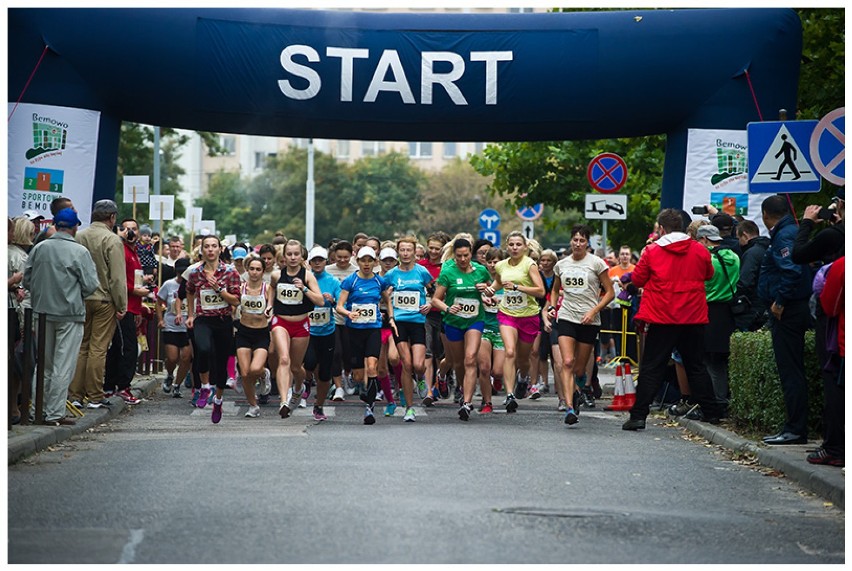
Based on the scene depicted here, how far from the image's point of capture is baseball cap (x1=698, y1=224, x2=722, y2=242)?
15688 mm

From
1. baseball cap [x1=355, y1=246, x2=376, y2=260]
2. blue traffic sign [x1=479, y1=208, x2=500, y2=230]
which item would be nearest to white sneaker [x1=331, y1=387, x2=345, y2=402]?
baseball cap [x1=355, y1=246, x2=376, y2=260]

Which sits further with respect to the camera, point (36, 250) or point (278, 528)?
point (36, 250)

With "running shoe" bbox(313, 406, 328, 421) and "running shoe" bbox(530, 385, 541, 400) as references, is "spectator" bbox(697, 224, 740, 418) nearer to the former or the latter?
"running shoe" bbox(313, 406, 328, 421)

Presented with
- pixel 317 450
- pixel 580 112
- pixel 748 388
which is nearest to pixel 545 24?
pixel 580 112

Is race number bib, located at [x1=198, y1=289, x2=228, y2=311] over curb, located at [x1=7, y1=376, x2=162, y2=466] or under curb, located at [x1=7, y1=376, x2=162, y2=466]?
over

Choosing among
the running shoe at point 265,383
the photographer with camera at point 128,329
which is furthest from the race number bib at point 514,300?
the photographer with camera at point 128,329

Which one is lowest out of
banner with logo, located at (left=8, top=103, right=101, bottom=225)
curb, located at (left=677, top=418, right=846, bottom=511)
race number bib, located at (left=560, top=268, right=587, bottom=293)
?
curb, located at (left=677, top=418, right=846, bottom=511)

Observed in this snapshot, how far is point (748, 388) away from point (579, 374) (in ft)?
8.34

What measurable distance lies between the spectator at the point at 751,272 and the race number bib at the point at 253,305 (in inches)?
177

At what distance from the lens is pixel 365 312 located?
1594 centimetres

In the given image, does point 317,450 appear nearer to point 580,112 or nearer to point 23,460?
point 23,460

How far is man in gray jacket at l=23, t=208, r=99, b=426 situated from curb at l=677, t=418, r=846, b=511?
5.42m

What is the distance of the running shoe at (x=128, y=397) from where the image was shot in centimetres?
1780
